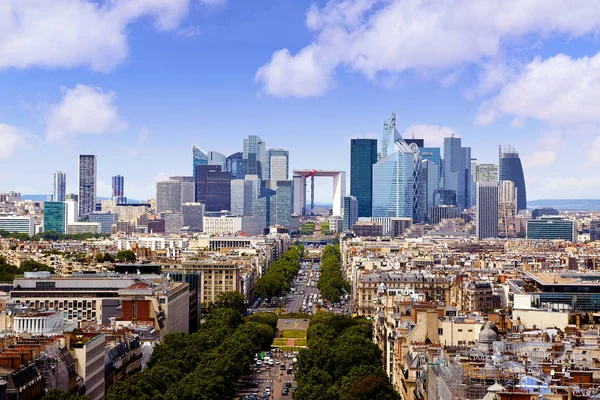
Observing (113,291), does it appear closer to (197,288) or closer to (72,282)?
(72,282)

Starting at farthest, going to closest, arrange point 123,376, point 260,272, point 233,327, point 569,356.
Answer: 1. point 260,272
2. point 233,327
3. point 123,376
4. point 569,356

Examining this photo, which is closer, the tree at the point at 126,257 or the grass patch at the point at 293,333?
the grass patch at the point at 293,333

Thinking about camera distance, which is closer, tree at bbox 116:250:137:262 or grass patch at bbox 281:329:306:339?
grass patch at bbox 281:329:306:339

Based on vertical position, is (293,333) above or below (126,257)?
below

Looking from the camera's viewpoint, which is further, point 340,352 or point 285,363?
point 285,363

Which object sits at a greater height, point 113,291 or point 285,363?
point 113,291

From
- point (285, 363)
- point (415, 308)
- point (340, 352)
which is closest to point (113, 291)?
point (285, 363)

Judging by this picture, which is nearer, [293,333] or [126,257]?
[293,333]

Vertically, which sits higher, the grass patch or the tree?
the tree
